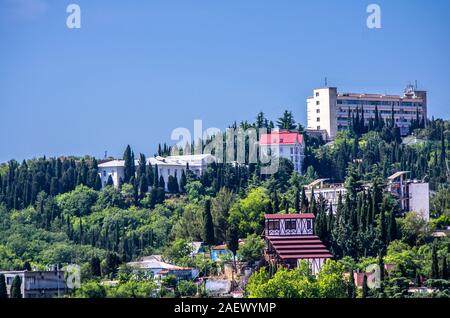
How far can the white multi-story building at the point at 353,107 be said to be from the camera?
176ft

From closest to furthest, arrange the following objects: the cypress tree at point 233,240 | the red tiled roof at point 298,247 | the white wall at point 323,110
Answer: the red tiled roof at point 298,247 < the cypress tree at point 233,240 < the white wall at point 323,110

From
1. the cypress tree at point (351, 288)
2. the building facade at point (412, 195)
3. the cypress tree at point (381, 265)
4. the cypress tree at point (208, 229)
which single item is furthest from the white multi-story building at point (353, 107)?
the cypress tree at point (351, 288)

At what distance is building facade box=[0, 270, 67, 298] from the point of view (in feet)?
101

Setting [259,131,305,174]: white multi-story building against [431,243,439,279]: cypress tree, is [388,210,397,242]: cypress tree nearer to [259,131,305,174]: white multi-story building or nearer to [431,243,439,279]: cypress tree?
[431,243,439,279]: cypress tree

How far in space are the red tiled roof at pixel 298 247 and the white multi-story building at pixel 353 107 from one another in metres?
16.7

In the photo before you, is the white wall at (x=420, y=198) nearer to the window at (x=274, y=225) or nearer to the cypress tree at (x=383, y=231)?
the cypress tree at (x=383, y=231)

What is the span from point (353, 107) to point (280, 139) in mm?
7403

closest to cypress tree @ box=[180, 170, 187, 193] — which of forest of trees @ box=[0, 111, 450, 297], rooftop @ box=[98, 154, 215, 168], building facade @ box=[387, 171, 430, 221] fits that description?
forest of trees @ box=[0, 111, 450, 297]

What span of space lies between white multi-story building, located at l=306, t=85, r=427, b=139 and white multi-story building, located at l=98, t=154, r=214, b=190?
714 cm

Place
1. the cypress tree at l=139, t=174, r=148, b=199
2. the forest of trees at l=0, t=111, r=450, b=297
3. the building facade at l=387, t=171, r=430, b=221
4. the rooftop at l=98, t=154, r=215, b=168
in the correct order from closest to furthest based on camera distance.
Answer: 1. the forest of trees at l=0, t=111, r=450, b=297
2. the building facade at l=387, t=171, r=430, b=221
3. the cypress tree at l=139, t=174, r=148, b=199
4. the rooftop at l=98, t=154, r=215, b=168

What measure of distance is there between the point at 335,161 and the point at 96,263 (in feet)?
49.2

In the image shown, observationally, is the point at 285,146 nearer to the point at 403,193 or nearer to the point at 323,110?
the point at 323,110

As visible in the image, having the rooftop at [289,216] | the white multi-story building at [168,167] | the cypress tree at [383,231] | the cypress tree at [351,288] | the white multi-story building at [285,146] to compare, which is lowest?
the cypress tree at [351,288]

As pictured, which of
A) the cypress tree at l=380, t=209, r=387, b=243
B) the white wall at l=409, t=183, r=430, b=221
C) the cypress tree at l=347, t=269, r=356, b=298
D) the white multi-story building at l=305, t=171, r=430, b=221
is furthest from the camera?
the white multi-story building at l=305, t=171, r=430, b=221
